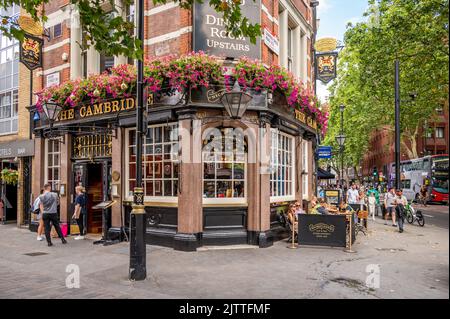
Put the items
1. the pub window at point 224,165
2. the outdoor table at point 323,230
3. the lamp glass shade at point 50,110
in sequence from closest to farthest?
the outdoor table at point 323,230
the pub window at point 224,165
the lamp glass shade at point 50,110

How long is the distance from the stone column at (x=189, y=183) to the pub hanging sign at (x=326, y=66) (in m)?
7.67

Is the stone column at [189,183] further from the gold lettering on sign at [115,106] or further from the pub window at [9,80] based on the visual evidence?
the pub window at [9,80]

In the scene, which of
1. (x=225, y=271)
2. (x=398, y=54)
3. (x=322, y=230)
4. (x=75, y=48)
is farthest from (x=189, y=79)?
(x=398, y=54)

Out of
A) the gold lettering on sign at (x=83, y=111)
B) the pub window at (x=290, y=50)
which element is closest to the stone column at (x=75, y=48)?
the gold lettering on sign at (x=83, y=111)

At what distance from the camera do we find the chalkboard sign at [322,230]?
→ 30.9 feet

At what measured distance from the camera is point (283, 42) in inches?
500

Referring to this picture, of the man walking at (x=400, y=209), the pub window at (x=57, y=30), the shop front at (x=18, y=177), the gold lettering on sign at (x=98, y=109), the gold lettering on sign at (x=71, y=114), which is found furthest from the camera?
the shop front at (x=18, y=177)

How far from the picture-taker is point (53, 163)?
45.3ft

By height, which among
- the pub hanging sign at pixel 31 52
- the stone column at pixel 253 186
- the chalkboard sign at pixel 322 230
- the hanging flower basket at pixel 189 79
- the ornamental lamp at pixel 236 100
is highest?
the pub hanging sign at pixel 31 52

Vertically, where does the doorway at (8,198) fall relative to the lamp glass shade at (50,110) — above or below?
below

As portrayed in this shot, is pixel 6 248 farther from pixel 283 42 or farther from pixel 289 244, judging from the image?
pixel 283 42

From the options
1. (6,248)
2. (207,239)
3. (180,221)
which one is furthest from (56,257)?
(207,239)

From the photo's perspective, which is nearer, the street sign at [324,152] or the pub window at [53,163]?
the pub window at [53,163]

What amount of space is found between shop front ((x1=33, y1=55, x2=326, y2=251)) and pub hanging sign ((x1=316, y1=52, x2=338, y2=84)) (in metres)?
4.14
